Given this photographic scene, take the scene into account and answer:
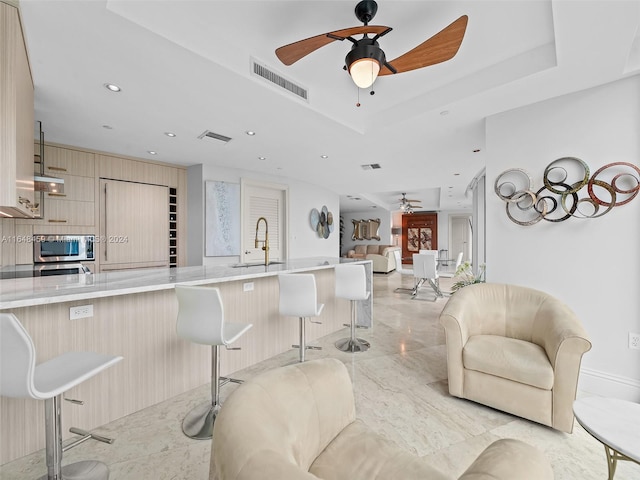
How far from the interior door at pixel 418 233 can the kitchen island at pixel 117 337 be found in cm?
1085

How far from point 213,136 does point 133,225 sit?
2.11 metres

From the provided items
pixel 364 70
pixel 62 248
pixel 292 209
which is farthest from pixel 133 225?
pixel 364 70

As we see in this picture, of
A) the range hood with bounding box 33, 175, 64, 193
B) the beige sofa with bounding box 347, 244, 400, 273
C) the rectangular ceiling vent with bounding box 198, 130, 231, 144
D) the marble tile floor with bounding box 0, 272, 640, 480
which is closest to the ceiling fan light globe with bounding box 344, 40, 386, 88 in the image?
the marble tile floor with bounding box 0, 272, 640, 480

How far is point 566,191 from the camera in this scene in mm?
2488

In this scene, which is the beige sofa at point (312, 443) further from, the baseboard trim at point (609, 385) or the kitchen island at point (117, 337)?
the baseboard trim at point (609, 385)

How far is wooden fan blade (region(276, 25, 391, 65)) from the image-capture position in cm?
156

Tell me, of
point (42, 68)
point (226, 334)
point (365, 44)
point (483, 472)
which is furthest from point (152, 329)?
point (365, 44)

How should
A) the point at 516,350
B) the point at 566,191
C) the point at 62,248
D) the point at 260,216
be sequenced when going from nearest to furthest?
the point at 516,350 → the point at 566,191 → the point at 62,248 → the point at 260,216

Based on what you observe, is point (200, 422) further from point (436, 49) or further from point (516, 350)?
point (436, 49)

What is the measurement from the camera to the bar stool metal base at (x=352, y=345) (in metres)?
3.25

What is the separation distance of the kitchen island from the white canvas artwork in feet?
7.76

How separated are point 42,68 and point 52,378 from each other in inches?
86.7

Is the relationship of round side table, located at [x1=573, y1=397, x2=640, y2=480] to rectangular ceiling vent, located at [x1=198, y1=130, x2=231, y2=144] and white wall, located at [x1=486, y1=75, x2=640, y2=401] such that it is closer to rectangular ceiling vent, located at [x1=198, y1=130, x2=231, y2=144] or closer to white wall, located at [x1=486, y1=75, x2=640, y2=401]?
white wall, located at [x1=486, y1=75, x2=640, y2=401]

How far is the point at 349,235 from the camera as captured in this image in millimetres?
12883
